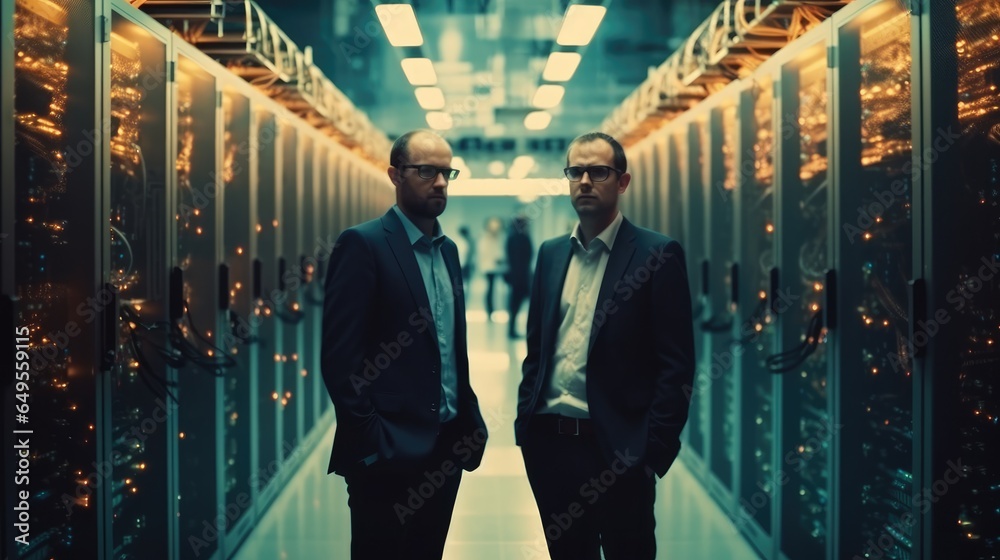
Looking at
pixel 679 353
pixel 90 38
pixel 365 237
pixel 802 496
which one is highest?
pixel 90 38

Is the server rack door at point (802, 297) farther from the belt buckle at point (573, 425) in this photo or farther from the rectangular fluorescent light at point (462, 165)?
the rectangular fluorescent light at point (462, 165)

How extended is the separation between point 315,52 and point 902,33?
4.81 metres

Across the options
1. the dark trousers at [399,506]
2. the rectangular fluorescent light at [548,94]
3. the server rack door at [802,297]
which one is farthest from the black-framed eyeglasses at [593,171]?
the rectangular fluorescent light at [548,94]

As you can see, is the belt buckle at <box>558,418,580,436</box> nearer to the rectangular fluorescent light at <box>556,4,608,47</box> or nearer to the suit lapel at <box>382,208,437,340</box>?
the suit lapel at <box>382,208,437,340</box>

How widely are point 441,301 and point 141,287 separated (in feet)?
4.00

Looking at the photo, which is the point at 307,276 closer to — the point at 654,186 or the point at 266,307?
the point at 266,307

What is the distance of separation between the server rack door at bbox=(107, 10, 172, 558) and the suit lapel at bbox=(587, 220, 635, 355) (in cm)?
148

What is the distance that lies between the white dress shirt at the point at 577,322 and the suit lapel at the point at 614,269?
0.02m

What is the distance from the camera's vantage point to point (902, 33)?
2.52 metres

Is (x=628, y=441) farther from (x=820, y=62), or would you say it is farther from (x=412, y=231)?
(x=820, y=62)

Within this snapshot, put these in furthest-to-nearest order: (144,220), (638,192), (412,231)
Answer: (638,192)
(144,220)
(412,231)

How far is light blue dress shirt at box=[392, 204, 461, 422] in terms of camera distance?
2.24 meters

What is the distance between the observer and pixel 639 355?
7.31 ft

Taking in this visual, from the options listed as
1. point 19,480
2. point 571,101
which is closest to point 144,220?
point 19,480
